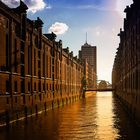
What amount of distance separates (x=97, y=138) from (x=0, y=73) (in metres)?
13.4

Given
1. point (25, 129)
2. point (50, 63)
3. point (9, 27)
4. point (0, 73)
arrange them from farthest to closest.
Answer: point (50, 63) < point (9, 27) < point (0, 73) < point (25, 129)

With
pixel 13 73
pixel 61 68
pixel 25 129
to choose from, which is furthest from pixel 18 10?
pixel 61 68

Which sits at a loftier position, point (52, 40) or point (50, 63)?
point (52, 40)

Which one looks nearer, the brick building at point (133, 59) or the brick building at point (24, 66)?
the brick building at point (133, 59)

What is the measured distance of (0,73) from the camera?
117 ft

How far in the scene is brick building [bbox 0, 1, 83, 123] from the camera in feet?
123

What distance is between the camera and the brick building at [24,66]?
37.6 m

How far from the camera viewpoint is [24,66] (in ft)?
151

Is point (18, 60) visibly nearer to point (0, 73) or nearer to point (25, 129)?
point (0, 73)

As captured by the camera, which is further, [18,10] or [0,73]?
[18,10]

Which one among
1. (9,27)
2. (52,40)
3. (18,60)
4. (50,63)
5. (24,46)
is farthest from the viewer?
(52,40)

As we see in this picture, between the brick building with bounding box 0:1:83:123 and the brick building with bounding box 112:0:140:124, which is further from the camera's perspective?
the brick building with bounding box 0:1:83:123

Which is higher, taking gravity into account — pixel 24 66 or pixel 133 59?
pixel 133 59

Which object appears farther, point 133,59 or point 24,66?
point 24,66
